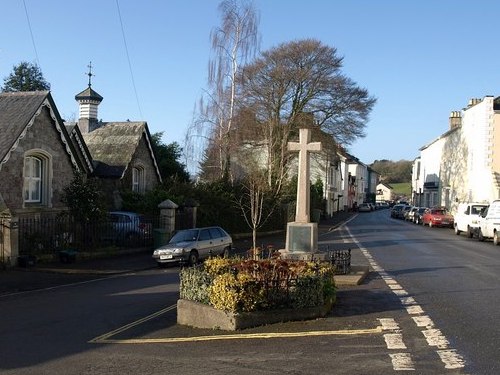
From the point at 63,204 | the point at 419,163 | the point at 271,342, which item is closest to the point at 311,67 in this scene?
the point at 63,204

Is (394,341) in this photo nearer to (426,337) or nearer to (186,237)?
(426,337)

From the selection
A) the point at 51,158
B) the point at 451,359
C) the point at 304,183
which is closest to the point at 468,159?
the point at 51,158

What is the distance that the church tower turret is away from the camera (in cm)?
3753

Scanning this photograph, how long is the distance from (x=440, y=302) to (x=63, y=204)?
18101 millimetres

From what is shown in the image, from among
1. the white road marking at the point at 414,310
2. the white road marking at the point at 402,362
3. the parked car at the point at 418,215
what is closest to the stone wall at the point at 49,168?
the white road marking at the point at 414,310

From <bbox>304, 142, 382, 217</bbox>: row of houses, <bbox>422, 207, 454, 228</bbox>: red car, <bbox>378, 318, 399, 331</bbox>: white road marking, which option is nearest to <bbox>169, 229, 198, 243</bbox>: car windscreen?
<bbox>378, 318, 399, 331</bbox>: white road marking

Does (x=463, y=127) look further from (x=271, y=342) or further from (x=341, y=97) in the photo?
(x=271, y=342)

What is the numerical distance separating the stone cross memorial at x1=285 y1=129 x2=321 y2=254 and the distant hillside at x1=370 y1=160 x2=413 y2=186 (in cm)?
15455

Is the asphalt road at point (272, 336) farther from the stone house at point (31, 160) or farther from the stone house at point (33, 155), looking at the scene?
the stone house at point (33, 155)

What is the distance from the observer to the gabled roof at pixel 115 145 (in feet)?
106

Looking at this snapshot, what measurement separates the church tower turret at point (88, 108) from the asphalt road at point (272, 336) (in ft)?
83.0

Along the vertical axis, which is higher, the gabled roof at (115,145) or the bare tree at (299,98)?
the bare tree at (299,98)

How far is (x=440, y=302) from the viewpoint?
10.5 metres

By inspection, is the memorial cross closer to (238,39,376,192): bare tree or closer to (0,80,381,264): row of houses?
(0,80,381,264): row of houses
